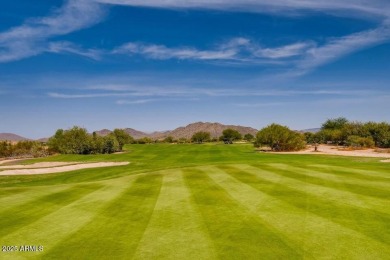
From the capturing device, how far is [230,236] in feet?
30.4

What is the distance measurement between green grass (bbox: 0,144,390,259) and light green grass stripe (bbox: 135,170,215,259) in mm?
27

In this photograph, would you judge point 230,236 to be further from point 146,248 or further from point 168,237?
point 146,248

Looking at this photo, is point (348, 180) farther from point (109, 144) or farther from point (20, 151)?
point (20, 151)

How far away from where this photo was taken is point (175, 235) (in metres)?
9.47

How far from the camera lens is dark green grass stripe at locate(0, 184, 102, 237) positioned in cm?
1080

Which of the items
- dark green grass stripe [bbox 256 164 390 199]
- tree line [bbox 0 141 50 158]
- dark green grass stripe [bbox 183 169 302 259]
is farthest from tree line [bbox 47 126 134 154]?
dark green grass stripe [bbox 183 169 302 259]

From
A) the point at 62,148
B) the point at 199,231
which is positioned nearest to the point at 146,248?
the point at 199,231

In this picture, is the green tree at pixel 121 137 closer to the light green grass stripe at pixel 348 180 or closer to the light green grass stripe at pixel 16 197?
the light green grass stripe at pixel 16 197

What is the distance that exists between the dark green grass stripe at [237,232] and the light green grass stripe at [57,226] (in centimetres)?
389

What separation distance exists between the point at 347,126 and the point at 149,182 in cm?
8595

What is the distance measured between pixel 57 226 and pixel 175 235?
3872 millimetres

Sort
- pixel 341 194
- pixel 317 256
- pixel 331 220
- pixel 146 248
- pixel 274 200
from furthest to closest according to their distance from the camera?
pixel 341 194 → pixel 274 200 → pixel 331 220 → pixel 146 248 → pixel 317 256

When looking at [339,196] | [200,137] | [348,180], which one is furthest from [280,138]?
[200,137]

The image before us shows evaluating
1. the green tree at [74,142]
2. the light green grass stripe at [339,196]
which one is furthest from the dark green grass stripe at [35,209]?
the green tree at [74,142]
